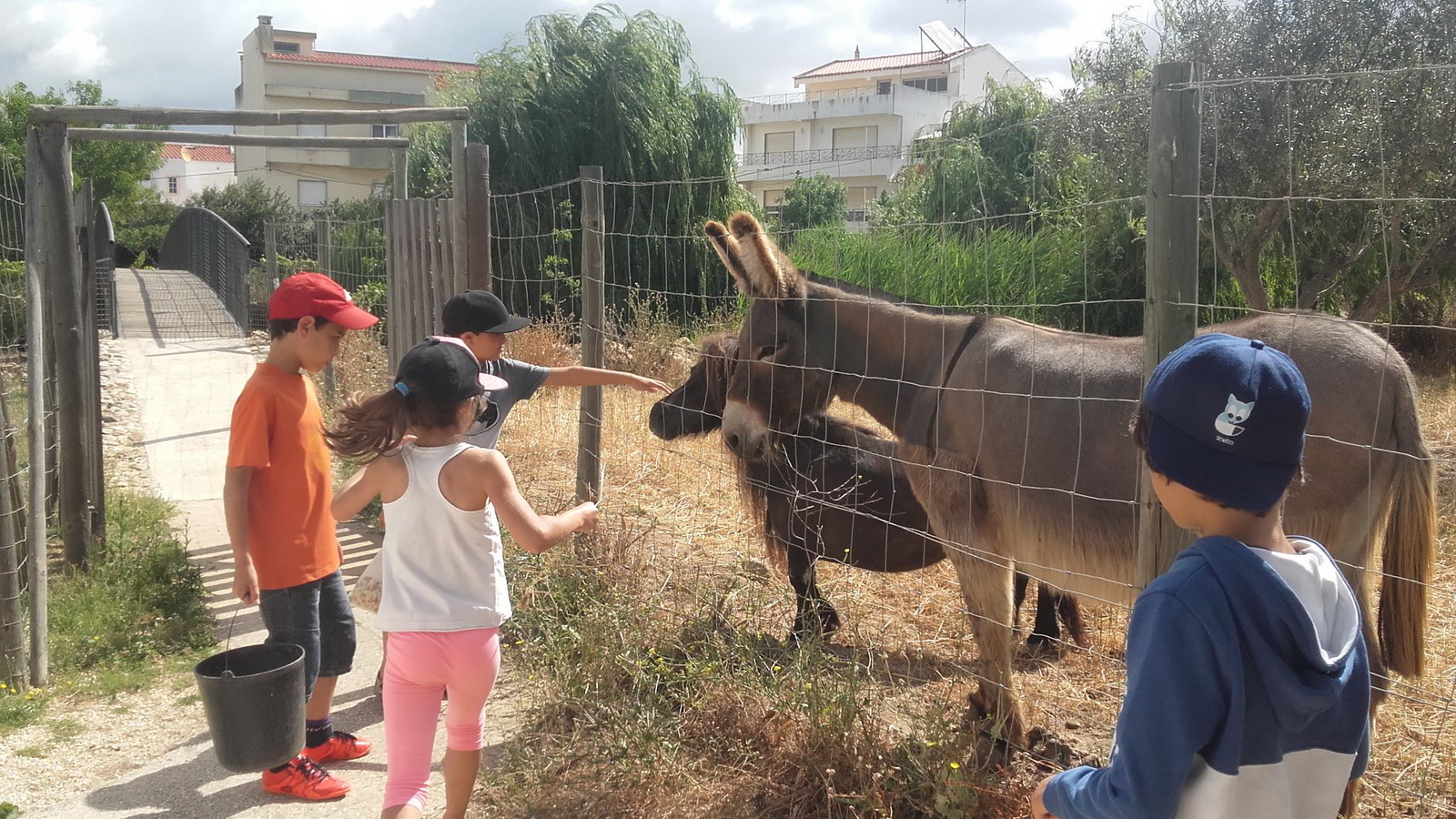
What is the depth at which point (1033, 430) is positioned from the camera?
10.6ft

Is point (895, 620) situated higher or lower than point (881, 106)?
lower

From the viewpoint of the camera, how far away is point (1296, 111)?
967cm

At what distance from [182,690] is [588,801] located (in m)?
2.36

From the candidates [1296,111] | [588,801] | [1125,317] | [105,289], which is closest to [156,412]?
[105,289]

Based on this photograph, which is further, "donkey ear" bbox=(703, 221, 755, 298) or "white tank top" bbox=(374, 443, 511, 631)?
"donkey ear" bbox=(703, 221, 755, 298)

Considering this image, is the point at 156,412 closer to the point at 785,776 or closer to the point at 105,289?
the point at 105,289

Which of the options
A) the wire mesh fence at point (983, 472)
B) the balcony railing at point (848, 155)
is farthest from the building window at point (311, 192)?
the wire mesh fence at point (983, 472)

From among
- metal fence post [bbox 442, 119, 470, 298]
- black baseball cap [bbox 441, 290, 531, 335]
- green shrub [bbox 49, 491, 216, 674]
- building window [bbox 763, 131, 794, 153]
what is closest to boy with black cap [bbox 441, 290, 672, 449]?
black baseball cap [bbox 441, 290, 531, 335]

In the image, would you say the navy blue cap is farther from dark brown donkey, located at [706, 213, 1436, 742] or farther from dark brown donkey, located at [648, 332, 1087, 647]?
dark brown donkey, located at [648, 332, 1087, 647]

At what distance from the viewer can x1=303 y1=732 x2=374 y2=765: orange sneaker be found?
379cm

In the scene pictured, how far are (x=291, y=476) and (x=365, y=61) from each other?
66675 mm

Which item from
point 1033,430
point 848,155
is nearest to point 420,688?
point 1033,430

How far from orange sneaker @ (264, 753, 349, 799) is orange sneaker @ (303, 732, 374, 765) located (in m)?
0.15

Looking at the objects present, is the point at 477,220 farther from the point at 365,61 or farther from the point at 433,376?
the point at 365,61
